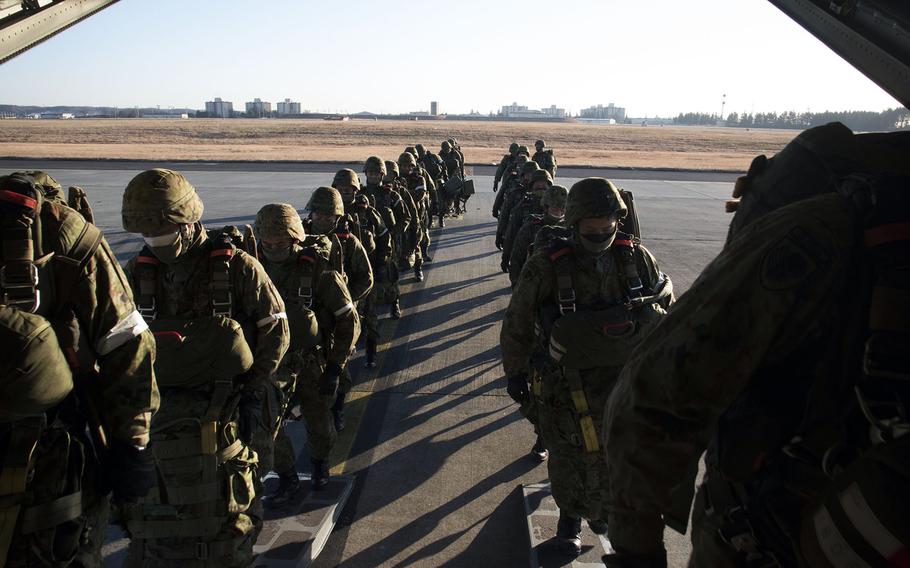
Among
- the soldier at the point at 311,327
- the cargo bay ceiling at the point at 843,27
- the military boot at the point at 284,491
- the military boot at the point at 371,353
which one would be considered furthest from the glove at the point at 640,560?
the military boot at the point at 371,353

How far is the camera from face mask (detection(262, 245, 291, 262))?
4.55 metres

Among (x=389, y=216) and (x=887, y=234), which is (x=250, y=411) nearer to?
(x=887, y=234)

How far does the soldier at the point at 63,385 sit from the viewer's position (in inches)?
86.0

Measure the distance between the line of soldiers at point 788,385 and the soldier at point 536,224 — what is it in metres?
5.16

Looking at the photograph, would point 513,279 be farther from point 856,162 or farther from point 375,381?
point 856,162

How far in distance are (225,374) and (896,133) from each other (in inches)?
116

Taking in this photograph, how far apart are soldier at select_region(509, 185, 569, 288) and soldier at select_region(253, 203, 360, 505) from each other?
268cm

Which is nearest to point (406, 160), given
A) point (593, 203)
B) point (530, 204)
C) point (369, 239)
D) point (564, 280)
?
point (530, 204)

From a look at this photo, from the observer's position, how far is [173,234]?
323cm

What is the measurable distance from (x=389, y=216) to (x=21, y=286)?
268 inches

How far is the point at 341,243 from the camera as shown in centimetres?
584

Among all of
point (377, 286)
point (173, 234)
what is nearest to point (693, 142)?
point (377, 286)

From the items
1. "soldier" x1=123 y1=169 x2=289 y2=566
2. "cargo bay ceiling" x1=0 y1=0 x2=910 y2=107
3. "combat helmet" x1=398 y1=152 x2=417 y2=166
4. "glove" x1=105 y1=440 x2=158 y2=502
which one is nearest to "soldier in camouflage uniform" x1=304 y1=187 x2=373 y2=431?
"soldier" x1=123 y1=169 x2=289 y2=566

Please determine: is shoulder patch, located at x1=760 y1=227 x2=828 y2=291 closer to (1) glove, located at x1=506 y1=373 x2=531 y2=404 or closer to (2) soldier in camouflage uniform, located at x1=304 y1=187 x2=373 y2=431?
(1) glove, located at x1=506 y1=373 x2=531 y2=404
